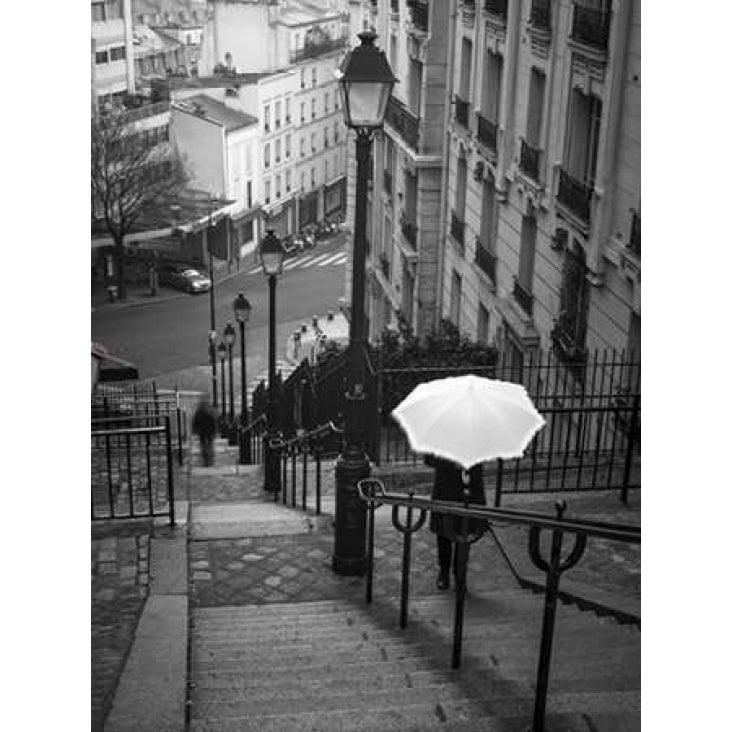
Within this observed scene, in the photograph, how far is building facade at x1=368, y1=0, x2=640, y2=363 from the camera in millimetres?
7934

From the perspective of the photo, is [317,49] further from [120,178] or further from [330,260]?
[120,178]

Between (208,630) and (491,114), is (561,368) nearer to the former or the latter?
(491,114)

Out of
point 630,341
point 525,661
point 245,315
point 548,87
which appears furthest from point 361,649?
point 245,315

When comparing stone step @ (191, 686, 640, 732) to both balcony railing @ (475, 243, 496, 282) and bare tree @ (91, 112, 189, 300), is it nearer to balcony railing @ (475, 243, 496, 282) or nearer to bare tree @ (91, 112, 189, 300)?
bare tree @ (91, 112, 189, 300)

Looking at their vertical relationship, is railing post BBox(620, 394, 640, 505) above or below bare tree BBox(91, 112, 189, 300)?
below

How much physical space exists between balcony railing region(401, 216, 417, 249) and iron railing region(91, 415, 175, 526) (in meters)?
6.15

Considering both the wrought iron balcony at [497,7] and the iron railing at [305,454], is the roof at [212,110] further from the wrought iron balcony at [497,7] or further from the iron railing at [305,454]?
the iron railing at [305,454]

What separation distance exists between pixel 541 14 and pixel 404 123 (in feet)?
18.9

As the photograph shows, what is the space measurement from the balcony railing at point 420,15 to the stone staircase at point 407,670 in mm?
10330

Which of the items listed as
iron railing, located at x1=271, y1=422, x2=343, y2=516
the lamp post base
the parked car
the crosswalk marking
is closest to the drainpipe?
iron railing, located at x1=271, y1=422, x2=343, y2=516

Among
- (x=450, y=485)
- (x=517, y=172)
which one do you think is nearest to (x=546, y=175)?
(x=517, y=172)

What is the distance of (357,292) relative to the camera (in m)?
5.50

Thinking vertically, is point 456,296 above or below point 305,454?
above

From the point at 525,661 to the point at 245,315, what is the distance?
920 centimetres
